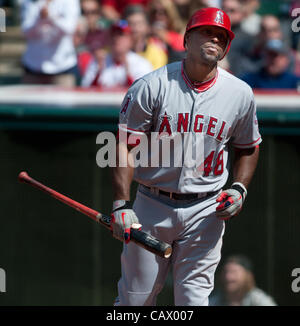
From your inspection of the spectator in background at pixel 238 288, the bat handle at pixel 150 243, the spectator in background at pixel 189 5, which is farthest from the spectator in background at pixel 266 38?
the bat handle at pixel 150 243

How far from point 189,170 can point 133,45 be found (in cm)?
334

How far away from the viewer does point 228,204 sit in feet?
10.9

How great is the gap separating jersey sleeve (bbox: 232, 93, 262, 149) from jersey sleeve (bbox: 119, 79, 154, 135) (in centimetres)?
46

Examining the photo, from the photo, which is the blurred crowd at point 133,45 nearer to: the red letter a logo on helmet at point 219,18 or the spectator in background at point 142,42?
the spectator in background at point 142,42

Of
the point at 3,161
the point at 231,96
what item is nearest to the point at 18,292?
the point at 3,161

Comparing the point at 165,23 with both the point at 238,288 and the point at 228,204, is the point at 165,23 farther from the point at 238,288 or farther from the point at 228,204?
the point at 228,204

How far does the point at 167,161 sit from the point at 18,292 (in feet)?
8.38

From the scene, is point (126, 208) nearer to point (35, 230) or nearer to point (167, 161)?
point (167, 161)

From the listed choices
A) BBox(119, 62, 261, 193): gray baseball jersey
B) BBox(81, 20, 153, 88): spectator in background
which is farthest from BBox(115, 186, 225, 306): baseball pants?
BBox(81, 20, 153, 88): spectator in background

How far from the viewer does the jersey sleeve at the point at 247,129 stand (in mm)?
3463

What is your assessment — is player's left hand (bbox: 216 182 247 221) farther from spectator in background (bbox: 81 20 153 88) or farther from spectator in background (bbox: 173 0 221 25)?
spectator in background (bbox: 173 0 221 25)

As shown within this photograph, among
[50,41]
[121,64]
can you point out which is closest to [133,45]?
[121,64]

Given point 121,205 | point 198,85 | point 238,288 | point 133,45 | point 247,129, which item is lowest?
point 238,288

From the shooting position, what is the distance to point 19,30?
8898mm
